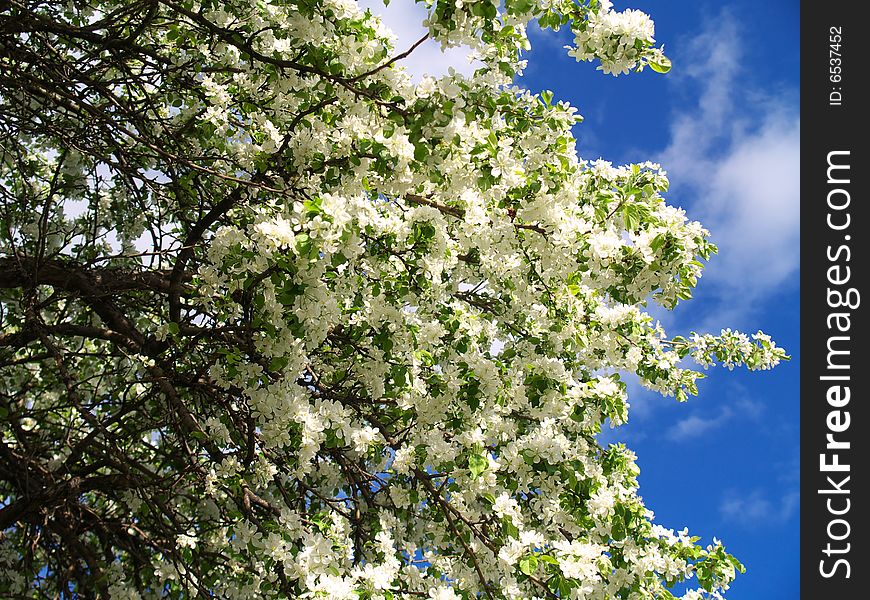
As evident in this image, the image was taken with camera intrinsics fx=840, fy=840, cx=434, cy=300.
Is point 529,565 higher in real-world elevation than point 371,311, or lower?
lower

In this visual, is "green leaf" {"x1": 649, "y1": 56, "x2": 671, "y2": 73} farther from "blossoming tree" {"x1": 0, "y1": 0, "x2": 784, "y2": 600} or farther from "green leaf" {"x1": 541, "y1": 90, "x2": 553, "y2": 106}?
"green leaf" {"x1": 541, "y1": 90, "x2": 553, "y2": 106}

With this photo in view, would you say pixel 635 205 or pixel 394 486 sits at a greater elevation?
pixel 635 205

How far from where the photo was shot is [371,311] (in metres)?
5.36

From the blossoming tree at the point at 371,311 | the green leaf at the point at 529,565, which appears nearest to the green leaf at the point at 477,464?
the blossoming tree at the point at 371,311

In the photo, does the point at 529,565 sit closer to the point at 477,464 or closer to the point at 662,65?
the point at 477,464

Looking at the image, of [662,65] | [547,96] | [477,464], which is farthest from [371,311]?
[662,65]

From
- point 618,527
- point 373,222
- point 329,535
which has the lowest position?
point 329,535

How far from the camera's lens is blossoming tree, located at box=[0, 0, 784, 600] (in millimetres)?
4684

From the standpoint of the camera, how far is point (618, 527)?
552cm

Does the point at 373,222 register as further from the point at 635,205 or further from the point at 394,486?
the point at 394,486

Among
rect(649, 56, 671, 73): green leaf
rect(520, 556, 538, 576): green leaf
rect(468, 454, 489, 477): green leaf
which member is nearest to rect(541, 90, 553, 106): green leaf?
rect(649, 56, 671, 73): green leaf

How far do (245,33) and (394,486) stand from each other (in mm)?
3246
